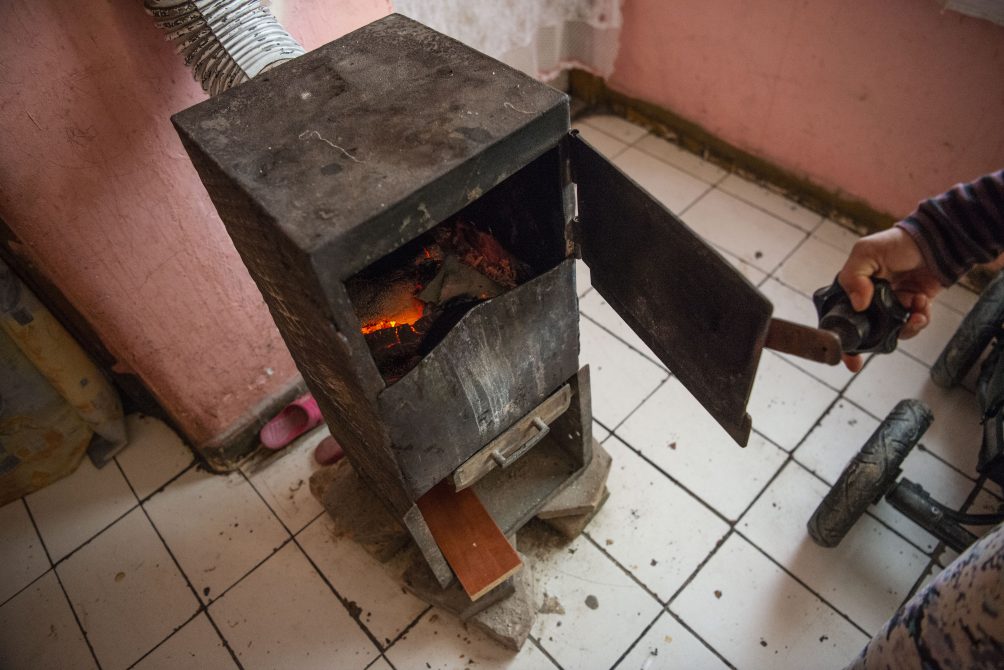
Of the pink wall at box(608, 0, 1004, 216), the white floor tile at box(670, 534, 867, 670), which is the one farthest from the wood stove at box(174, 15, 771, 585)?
the pink wall at box(608, 0, 1004, 216)

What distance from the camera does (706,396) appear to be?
3.74ft

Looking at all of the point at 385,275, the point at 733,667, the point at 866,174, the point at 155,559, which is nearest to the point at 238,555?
the point at 155,559

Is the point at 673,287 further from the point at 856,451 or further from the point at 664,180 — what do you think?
the point at 664,180

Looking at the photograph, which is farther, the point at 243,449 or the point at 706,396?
the point at 243,449

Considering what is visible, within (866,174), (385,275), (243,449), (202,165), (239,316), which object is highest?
(202,165)

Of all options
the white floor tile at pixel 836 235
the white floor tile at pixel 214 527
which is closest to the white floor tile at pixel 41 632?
the white floor tile at pixel 214 527

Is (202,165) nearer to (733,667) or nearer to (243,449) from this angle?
(243,449)

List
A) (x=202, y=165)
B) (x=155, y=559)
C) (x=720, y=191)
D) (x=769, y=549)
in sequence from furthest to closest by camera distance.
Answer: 1. (x=720, y=191)
2. (x=155, y=559)
3. (x=769, y=549)
4. (x=202, y=165)

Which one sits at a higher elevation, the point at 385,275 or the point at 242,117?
the point at 242,117

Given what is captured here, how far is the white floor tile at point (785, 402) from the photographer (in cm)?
200

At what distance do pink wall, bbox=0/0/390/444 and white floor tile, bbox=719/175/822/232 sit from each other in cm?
170

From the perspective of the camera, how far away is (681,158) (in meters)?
2.88

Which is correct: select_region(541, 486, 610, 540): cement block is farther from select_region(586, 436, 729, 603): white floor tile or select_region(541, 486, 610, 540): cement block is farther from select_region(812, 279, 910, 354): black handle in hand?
select_region(812, 279, 910, 354): black handle in hand

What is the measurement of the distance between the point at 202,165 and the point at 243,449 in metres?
1.26
